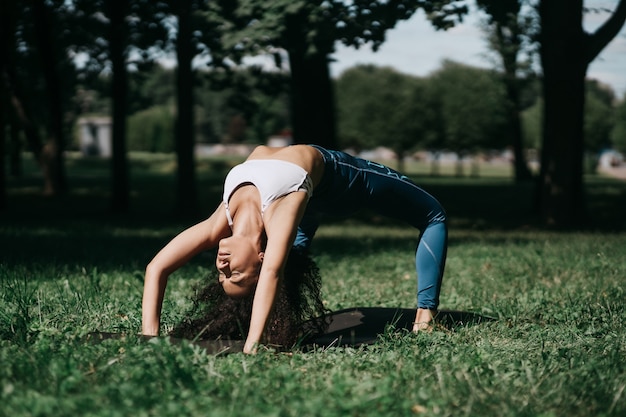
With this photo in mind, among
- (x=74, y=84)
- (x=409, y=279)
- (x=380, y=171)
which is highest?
(x=74, y=84)

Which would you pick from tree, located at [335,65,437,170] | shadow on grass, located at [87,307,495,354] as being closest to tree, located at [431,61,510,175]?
tree, located at [335,65,437,170]

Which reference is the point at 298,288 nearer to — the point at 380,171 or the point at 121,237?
the point at 380,171

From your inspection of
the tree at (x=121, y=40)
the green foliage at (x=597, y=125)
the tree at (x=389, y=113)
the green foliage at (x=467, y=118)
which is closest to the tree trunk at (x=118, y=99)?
the tree at (x=121, y=40)

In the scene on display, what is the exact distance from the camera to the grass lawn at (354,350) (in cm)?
365

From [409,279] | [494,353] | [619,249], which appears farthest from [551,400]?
[619,249]

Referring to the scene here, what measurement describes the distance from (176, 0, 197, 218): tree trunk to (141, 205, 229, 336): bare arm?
12548mm

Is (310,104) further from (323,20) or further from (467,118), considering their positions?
(467,118)

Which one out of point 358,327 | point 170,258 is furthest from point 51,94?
point 170,258

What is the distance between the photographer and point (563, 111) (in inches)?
603

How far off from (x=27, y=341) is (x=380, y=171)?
254 cm

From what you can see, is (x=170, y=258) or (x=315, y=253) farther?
(x=315, y=253)

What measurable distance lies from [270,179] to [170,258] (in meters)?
0.83

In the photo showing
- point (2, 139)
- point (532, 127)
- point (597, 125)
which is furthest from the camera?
point (532, 127)

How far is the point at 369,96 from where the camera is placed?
65.1 m
